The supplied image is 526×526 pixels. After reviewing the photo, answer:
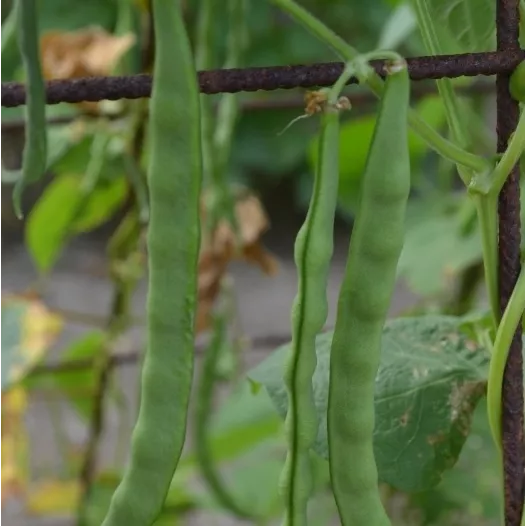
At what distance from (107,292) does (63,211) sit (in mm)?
1760

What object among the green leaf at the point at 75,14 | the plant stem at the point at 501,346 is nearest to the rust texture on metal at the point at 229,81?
the plant stem at the point at 501,346

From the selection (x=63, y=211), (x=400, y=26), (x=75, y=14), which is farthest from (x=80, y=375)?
(x=75, y=14)

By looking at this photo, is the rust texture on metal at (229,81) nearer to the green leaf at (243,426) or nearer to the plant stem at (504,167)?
the plant stem at (504,167)

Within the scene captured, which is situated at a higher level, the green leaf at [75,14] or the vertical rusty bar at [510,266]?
the green leaf at [75,14]

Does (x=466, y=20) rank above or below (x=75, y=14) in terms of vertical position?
below

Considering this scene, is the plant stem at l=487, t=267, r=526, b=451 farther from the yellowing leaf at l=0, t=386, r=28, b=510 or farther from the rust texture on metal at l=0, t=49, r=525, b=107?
the yellowing leaf at l=0, t=386, r=28, b=510

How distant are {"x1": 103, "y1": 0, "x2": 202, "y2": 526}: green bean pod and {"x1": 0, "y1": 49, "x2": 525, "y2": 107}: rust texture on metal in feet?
0.16

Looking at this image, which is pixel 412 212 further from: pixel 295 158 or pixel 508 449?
pixel 295 158

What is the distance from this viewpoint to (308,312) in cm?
37

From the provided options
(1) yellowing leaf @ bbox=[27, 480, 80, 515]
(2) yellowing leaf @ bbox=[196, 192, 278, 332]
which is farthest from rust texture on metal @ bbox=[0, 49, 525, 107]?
(1) yellowing leaf @ bbox=[27, 480, 80, 515]

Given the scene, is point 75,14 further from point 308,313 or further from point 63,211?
point 308,313

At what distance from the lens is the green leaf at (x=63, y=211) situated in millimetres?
1141

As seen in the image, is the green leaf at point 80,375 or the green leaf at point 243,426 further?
the green leaf at point 80,375

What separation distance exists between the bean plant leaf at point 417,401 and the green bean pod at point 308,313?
141 mm
